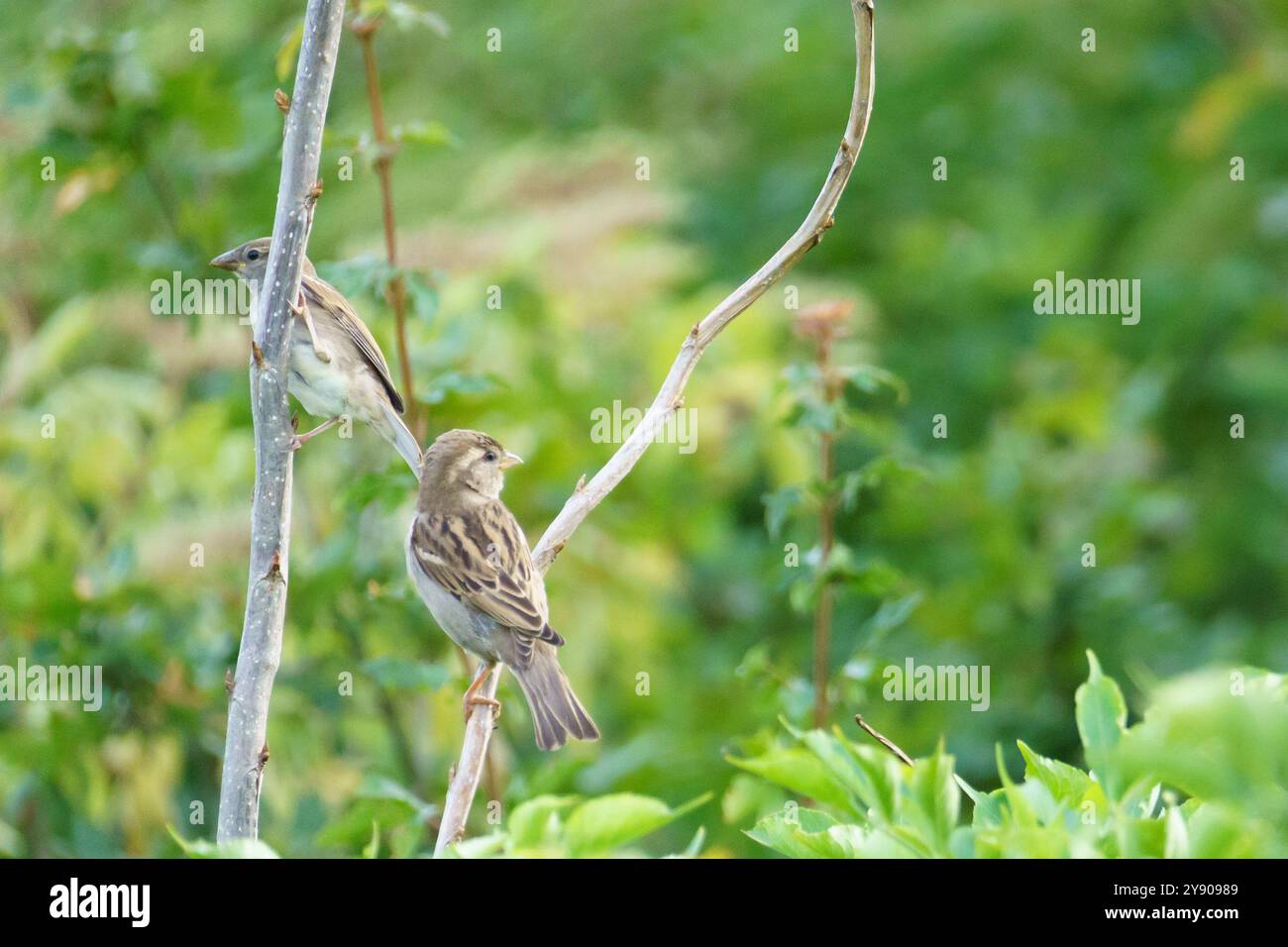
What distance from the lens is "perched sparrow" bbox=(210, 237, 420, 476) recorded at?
2.43 meters

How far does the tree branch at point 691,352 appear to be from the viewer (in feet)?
6.57

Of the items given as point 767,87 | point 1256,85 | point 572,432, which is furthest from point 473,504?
point 767,87

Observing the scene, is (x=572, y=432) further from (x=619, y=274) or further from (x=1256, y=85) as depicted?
(x=1256, y=85)

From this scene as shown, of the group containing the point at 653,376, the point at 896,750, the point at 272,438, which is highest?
the point at 653,376

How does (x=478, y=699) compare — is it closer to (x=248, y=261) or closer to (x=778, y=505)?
(x=248, y=261)

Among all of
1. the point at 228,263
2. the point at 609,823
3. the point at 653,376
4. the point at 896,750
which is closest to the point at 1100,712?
the point at 896,750

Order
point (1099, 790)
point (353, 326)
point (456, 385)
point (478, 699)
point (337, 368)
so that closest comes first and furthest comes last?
point (1099, 790)
point (478, 699)
point (337, 368)
point (353, 326)
point (456, 385)

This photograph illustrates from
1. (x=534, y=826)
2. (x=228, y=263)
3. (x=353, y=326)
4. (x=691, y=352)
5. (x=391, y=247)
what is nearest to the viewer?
(x=534, y=826)

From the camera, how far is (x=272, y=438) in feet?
6.35

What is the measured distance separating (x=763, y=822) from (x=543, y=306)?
4.15 metres

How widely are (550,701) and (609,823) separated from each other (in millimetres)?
1001

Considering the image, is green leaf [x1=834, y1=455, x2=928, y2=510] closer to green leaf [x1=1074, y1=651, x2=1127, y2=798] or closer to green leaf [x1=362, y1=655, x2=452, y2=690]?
green leaf [x1=362, y1=655, x2=452, y2=690]

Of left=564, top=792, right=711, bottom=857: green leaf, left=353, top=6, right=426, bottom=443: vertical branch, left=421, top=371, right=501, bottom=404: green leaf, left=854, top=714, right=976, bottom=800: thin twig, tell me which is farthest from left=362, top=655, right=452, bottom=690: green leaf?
left=564, top=792, right=711, bottom=857: green leaf
